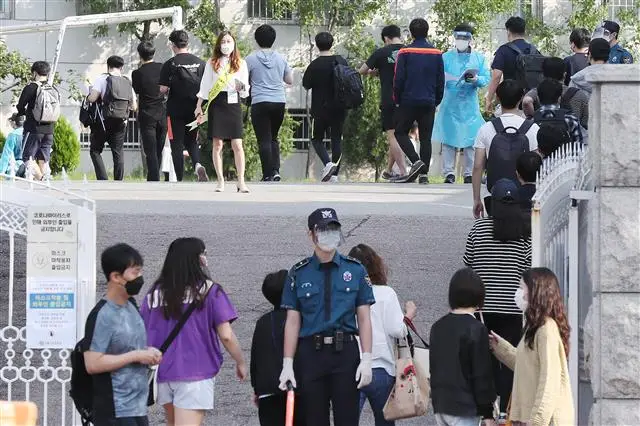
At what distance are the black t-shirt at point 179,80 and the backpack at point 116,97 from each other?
5.17 feet

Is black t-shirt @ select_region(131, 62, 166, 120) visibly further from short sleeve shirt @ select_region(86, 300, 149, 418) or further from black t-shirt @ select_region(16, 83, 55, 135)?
short sleeve shirt @ select_region(86, 300, 149, 418)

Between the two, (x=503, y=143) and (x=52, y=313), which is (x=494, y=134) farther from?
(x=52, y=313)

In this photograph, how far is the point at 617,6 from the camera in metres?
39.8

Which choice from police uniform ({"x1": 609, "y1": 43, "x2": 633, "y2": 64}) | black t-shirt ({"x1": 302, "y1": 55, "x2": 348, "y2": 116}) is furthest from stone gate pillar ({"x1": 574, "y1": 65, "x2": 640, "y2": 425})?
black t-shirt ({"x1": 302, "y1": 55, "x2": 348, "y2": 116})

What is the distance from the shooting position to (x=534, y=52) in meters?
17.6

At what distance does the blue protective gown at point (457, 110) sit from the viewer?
1911 cm

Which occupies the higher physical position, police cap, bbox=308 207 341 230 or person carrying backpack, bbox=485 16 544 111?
person carrying backpack, bbox=485 16 544 111

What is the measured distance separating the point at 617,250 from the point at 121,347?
9.22 feet

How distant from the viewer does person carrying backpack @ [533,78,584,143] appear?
43.1ft

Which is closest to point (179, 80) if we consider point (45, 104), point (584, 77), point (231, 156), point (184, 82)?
point (184, 82)

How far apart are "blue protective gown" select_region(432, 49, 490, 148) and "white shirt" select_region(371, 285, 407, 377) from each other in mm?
8733

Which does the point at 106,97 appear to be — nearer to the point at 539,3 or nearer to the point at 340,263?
the point at 340,263

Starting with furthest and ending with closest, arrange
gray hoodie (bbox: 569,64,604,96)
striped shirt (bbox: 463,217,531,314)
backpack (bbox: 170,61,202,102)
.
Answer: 1. backpack (bbox: 170,61,202,102)
2. striped shirt (bbox: 463,217,531,314)
3. gray hoodie (bbox: 569,64,604,96)

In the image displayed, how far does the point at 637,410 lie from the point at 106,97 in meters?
12.8
